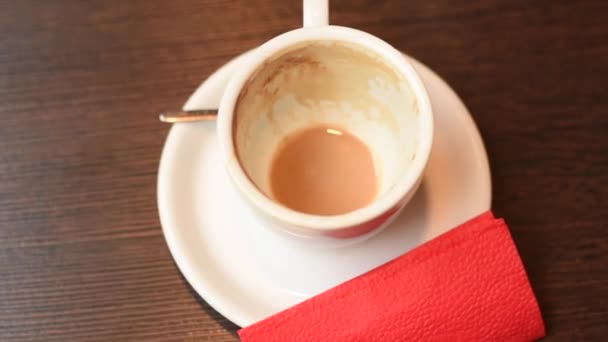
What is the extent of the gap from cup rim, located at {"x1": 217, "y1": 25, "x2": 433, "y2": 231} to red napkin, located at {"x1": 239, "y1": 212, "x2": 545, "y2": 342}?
0.08 metres

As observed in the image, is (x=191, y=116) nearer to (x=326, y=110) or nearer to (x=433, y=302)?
(x=326, y=110)

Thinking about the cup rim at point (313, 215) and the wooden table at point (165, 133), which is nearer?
the cup rim at point (313, 215)

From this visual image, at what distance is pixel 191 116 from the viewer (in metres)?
0.66

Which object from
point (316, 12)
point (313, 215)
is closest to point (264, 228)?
point (313, 215)

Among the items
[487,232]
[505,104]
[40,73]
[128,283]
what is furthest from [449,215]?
[40,73]

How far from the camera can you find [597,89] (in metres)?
0.71

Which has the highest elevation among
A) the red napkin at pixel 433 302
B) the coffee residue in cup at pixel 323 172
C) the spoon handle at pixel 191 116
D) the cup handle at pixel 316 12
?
the cup handle at pixel 316 12

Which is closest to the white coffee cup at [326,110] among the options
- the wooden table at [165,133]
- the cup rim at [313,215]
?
the cup rim at [313,215]

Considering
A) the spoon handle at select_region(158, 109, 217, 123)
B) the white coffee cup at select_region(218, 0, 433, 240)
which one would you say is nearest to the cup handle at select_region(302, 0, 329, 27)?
the white coffee cup at select_region(218, 0, 433, 240)

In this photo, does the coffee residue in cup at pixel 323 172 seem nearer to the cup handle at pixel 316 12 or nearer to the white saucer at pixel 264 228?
the white saucer at pixel 264 228

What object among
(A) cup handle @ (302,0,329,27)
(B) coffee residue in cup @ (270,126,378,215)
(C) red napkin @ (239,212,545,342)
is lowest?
(C) red napkin @ (239,212,545,342)

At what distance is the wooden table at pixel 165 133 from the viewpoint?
0.65 m

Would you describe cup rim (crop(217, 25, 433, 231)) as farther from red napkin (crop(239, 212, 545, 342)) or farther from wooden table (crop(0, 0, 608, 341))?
wooden table (crop(0, 0, 608, 341))

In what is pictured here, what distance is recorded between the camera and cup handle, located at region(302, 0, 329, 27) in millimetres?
584
